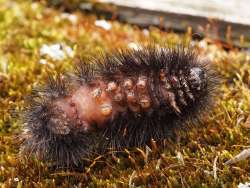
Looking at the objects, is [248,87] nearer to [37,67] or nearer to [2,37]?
[37,67]

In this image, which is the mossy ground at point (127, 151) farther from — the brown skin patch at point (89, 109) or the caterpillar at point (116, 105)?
the brown skin patch at point (89, 109)

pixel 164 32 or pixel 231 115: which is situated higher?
pixel 164 32

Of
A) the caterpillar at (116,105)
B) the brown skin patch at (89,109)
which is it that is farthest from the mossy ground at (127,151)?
the brown skin patch at (89,109)

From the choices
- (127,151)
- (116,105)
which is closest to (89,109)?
(116,105)

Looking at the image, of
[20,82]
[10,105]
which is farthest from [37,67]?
[10,105]

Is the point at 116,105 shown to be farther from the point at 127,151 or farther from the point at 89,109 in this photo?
the point at 127,151
